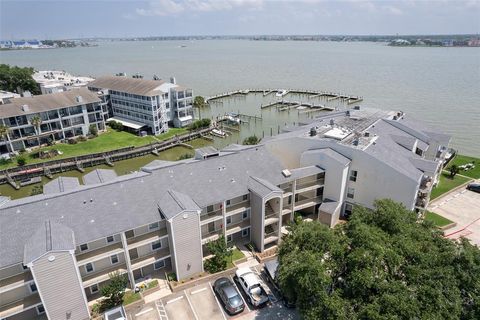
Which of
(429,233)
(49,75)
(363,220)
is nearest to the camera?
(429,233)

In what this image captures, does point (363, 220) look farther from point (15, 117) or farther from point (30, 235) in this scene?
point (15, 117)

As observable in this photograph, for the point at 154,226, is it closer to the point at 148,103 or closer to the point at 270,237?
the point at 270,237

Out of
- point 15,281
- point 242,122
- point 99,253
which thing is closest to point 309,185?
point 99,253

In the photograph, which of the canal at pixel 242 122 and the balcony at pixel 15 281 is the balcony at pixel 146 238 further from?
the canal at pixel 242 122

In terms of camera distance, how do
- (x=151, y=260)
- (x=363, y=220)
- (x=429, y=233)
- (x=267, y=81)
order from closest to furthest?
(x=429, y=233) < (x=363, y=220) < (x=151, y=260) < (x=267, y=81)

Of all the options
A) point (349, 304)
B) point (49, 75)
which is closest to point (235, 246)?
point (349, 304)
